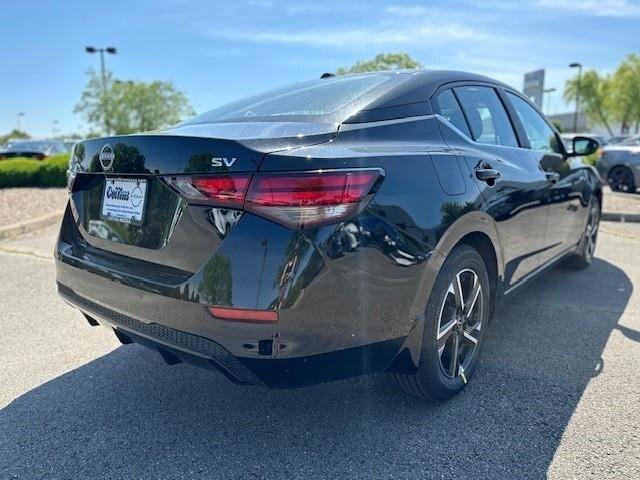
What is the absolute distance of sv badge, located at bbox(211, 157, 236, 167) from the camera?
184 centimetres

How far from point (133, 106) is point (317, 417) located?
3039 cm

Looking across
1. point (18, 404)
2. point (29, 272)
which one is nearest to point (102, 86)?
point (29, 272)

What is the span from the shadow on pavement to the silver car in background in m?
9.72

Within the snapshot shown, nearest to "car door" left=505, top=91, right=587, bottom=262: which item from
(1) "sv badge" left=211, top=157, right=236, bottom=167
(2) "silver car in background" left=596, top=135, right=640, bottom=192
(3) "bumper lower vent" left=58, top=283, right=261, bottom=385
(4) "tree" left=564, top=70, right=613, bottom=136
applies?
(1) "sv badge" left=211, top=157, right=236, bottom=167

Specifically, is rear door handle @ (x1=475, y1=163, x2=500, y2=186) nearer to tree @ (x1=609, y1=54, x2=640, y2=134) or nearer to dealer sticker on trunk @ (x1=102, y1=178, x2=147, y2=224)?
dealer sticker on trunk @ (x1=102, y1=178, x2=147, y2=224)

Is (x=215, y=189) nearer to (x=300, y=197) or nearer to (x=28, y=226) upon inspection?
(x=300, y=197)

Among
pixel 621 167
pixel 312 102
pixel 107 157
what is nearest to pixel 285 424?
pixel 107 157

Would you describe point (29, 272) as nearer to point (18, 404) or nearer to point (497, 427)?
point (18, 404)

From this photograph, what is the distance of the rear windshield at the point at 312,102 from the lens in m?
2.37

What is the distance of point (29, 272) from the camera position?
492 cm

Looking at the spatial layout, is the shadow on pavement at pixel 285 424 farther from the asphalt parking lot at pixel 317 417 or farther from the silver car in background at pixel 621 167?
the silver car in background at pixel 621 167

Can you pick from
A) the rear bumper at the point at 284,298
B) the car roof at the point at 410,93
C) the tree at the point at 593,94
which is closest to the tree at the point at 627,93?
the tree at the point at 593,94

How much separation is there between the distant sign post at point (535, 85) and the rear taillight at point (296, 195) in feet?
58.5

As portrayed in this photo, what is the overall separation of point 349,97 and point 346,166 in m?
0.79
